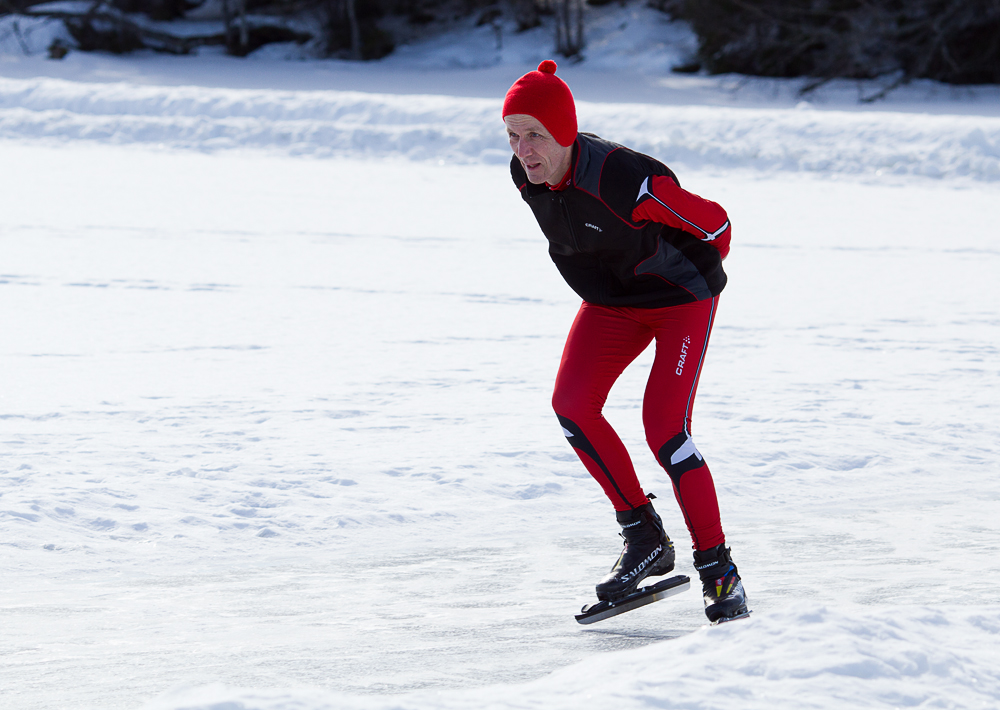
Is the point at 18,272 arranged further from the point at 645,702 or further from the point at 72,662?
the point at 645,702

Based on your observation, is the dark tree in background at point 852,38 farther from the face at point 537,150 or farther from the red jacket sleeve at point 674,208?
the face at point 537,150

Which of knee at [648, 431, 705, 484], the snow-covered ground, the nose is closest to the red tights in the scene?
knee at [648, 431, 705, 484]

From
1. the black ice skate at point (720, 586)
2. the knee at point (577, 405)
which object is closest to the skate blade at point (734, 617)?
the black ice skate at point (720, 586)

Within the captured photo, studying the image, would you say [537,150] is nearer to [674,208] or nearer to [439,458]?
[674,208]

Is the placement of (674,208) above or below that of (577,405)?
above

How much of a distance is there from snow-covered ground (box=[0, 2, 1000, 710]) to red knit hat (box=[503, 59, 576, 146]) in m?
1.30

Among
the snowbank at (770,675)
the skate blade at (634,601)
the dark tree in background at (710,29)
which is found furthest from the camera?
the dark tree in background at (710,29)

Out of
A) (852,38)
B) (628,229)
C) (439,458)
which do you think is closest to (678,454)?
(628,229)

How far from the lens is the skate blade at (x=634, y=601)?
2.90 meters

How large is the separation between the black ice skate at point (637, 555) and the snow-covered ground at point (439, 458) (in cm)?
13

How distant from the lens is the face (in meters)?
2.71

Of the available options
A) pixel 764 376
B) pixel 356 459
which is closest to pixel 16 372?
pixel 356 459

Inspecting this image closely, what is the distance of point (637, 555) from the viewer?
2.99 meters

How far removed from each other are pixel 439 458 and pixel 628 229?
1.88m
